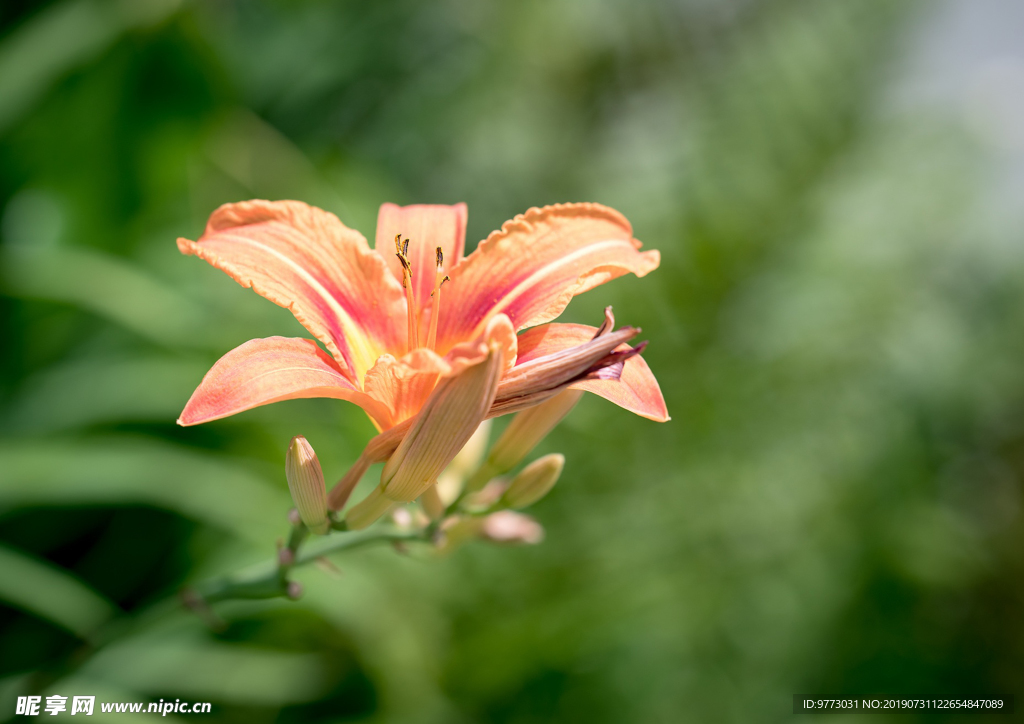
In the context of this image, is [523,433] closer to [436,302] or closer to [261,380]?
[436,302]

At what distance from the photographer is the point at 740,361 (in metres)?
2.31

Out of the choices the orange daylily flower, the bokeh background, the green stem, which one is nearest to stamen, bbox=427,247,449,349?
the orange daylily flower

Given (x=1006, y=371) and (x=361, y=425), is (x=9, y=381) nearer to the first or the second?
(x=361, y=425)

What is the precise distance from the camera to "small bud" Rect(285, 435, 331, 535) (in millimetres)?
696

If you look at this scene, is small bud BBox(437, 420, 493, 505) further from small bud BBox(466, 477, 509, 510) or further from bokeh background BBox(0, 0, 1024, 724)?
bokeh background BBox(0, 0, 1024, 724)

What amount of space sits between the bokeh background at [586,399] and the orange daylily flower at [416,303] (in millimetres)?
528

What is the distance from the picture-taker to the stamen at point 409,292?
75cm

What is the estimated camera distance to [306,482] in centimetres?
71

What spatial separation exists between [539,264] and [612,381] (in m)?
0.16

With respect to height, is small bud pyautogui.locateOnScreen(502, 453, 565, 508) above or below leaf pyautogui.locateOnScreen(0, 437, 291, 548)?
below

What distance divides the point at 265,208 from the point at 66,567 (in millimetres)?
1408

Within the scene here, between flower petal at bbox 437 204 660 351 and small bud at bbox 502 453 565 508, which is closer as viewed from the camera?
flower petal at bbox 437 204 660 351

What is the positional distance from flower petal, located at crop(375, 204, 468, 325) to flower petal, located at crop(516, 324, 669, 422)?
0.15 meters

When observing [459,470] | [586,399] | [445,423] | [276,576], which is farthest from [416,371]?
[586,399]
